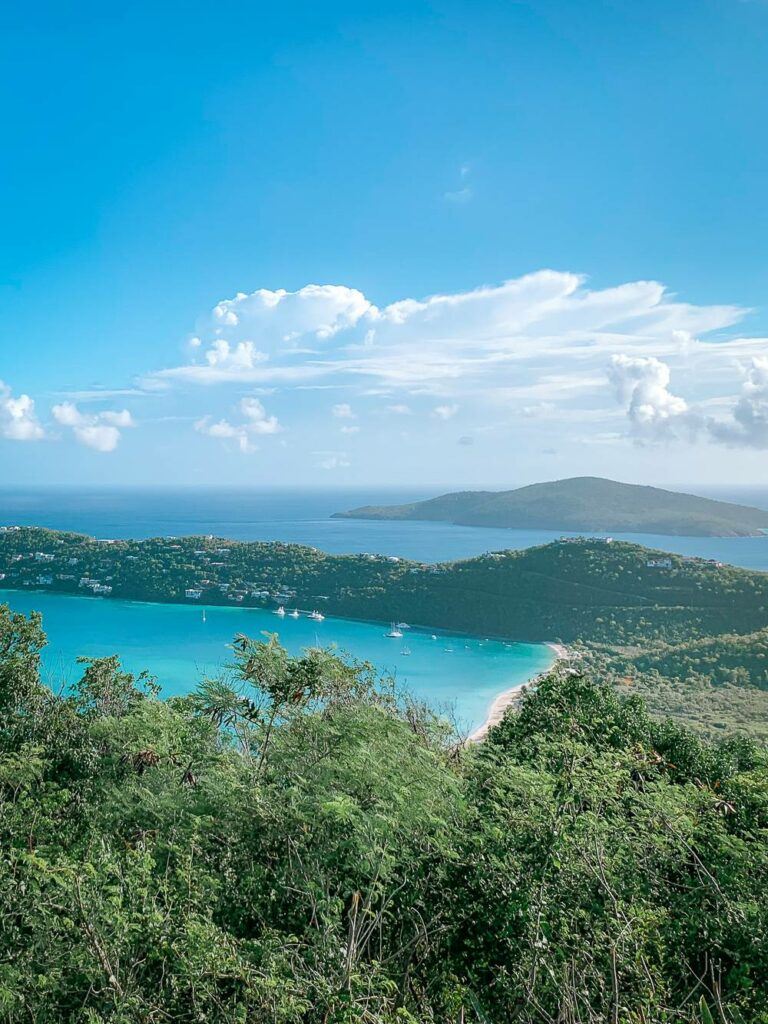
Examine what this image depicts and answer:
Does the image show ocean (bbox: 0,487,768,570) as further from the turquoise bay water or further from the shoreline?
the shoreline

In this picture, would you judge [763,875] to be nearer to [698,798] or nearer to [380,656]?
[698,798]

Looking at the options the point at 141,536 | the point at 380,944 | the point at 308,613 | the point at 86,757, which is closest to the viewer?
the point at 380,944

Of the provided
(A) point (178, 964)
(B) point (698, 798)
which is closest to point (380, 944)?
(A) point (178, 964)

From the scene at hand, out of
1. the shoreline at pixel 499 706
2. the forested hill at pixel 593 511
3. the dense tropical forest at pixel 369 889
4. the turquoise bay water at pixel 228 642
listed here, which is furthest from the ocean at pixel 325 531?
the dense tropical forest at pixel 369 889

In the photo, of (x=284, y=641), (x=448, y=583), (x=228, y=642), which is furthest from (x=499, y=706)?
(x=448, y=583)

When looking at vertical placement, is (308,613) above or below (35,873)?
below

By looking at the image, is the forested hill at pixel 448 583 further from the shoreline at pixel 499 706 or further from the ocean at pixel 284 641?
the shoreline at pixel 499 706

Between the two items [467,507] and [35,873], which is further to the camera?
[467,507]
